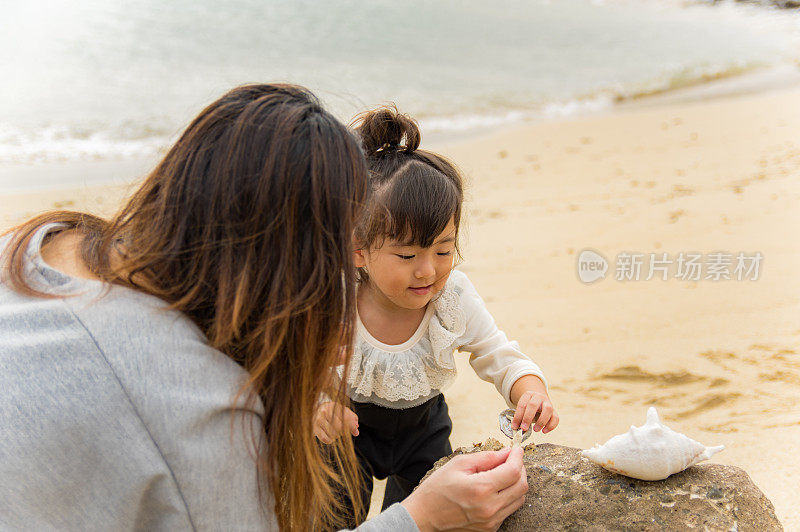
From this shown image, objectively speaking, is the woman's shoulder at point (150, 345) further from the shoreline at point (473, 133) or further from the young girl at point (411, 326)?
the shoreline at point (473, 133)

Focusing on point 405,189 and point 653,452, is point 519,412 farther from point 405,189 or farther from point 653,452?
point 405,189

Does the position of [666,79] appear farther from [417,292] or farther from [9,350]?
[9,350]

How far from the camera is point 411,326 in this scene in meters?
2.06

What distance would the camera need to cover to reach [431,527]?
1.44 m

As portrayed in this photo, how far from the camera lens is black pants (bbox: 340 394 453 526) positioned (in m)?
2.06

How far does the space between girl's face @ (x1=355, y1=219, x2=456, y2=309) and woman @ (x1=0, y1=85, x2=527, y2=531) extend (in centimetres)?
64

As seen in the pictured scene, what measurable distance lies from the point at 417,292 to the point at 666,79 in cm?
918

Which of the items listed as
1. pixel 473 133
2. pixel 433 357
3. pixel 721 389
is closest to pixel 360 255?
pixel 433 357

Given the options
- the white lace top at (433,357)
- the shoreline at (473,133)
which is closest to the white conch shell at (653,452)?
the white lace top at (433,357)

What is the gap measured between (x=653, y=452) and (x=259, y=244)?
986 mm

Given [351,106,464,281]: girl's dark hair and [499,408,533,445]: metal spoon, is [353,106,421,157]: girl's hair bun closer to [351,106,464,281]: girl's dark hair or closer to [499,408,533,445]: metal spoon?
[351,106,464,281]: girl's dark hair

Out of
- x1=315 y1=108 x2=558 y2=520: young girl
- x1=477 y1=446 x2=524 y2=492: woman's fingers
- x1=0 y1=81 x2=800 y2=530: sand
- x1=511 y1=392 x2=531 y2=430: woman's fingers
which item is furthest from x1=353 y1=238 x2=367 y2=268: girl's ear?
x1=0 y1=81 x2=800 y2=530: sand

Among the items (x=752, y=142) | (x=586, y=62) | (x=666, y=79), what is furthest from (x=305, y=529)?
(x=586, y=62)

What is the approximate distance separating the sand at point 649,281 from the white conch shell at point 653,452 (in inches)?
31.1
